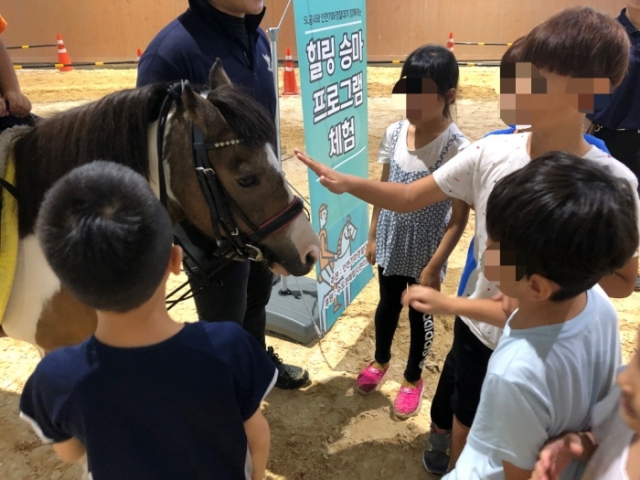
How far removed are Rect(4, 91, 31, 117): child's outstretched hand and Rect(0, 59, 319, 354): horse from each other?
15.4 inches

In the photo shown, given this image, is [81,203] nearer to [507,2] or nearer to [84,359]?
[84,359]

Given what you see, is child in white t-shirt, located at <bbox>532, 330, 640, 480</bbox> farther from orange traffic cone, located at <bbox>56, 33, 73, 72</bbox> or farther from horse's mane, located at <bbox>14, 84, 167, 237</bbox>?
orange traffic cone, located at <bbox>56, 33, 73, 72</bbox>

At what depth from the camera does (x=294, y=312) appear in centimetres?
298

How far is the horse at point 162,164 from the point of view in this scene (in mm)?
1424

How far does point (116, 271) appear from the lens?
2.48 feet

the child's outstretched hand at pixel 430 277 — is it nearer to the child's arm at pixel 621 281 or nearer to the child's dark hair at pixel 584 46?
the child's arm at pixel 621 281

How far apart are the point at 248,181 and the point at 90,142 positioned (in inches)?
19.3

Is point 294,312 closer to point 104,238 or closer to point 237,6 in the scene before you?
point 237,6

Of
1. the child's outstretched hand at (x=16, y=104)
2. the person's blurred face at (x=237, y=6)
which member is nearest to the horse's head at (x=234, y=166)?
the person's blurred face at (x=237, y=6)

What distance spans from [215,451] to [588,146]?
1172 mm

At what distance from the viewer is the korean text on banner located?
2252mm

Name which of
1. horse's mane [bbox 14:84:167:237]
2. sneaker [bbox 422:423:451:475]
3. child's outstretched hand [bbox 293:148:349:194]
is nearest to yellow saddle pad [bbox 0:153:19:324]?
horse's mane [bbox 14:84:167:237]

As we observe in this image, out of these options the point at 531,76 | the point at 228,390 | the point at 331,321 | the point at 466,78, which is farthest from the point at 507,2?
the point at 228,390

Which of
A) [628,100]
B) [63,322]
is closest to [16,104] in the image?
[63,322]
